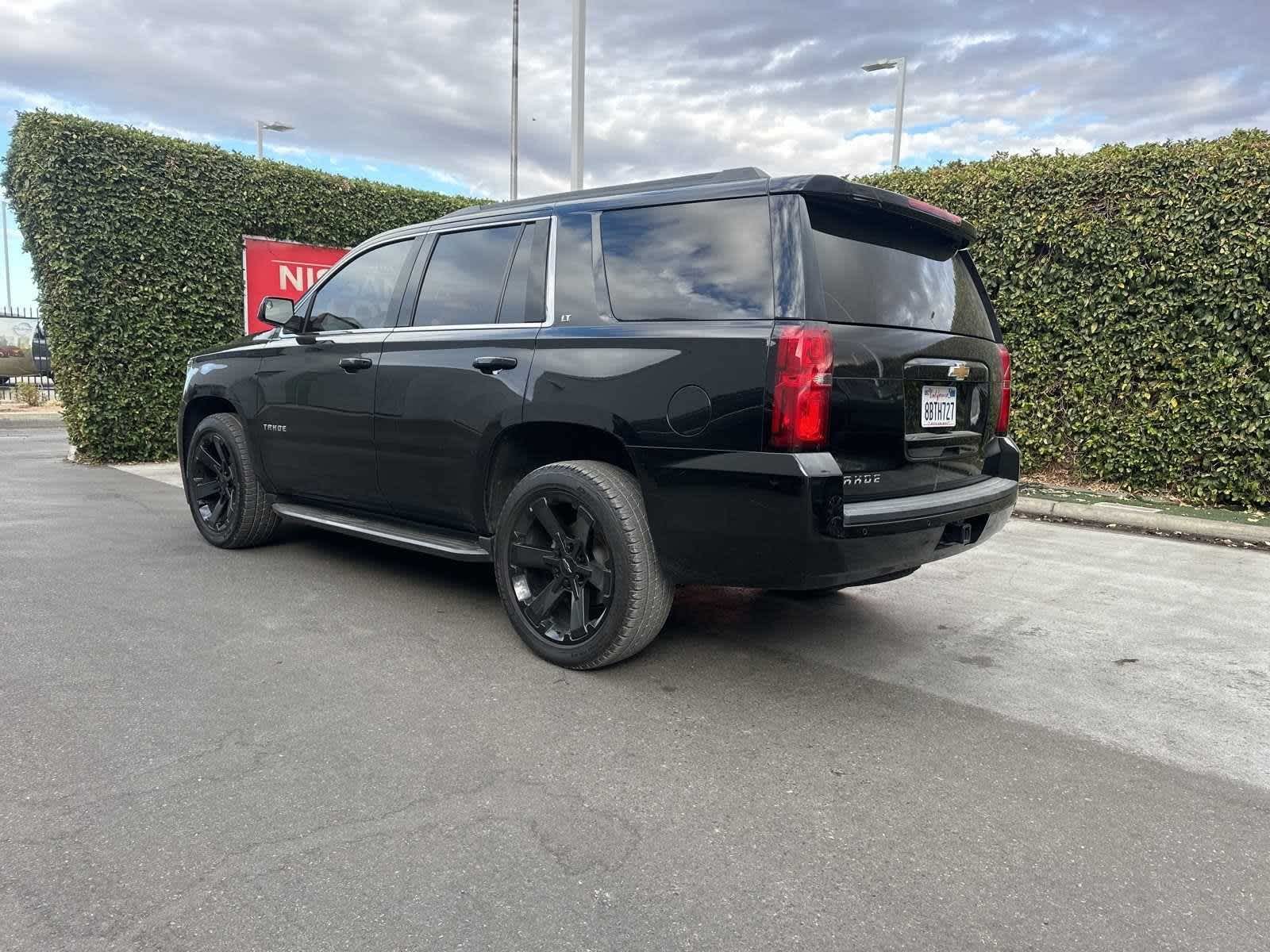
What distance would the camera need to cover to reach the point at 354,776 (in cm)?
257

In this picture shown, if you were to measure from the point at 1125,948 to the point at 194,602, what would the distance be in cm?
401

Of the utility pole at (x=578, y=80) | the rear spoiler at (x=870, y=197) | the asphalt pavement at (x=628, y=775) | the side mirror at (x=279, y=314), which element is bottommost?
the asphalt pavement at (x=628, y=775)

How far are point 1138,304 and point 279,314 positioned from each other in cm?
663

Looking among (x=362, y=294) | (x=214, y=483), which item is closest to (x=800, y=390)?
(x=362, y=294)

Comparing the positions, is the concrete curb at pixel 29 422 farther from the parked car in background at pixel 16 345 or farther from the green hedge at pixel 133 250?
the parked car in background at pixel 16 345

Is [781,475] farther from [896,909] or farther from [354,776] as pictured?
[354,776]

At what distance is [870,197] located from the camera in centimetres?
320

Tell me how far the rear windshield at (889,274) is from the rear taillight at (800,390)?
0.57 feet

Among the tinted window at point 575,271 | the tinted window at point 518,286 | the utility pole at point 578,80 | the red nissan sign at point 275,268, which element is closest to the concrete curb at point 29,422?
the red nissan sign at point 275,268

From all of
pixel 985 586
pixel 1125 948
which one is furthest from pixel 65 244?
pixel 1125 948

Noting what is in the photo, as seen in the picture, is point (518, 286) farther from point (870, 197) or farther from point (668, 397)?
point (870, 197)

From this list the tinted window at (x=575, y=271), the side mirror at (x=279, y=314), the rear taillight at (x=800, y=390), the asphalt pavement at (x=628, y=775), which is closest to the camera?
the asphalt pavement at (x=628, y=775)

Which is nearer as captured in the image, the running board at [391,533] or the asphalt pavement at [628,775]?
the asphalt pavement at [628,775]

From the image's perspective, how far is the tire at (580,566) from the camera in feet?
10.6
